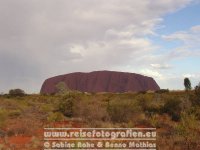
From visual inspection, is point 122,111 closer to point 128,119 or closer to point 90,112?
point 128,119

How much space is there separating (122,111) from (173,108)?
138 inches

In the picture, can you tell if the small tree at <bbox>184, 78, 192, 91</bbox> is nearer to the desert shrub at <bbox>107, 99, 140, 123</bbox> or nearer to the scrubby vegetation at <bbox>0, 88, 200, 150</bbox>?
the scrubby vegetation at <bbox>0, 88, 200, 150</bbox>

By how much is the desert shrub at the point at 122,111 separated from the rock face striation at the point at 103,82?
307 ft

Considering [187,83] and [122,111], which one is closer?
[122,111]

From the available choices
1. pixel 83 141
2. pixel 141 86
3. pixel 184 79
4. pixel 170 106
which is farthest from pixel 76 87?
pixel 83 141

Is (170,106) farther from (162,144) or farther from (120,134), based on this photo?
(162,144)

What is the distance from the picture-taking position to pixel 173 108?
19.2 m

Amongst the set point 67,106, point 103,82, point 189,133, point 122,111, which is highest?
point 103,82

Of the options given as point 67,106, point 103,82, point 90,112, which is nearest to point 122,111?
point 90,112

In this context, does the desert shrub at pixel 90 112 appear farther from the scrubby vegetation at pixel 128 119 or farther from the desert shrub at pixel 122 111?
the desert shrub at pixel 122 111

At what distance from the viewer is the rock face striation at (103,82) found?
11457cm

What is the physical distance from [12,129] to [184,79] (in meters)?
43.1

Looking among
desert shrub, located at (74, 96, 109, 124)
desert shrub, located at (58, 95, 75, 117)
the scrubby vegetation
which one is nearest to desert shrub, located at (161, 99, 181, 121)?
the scrubby vegetation

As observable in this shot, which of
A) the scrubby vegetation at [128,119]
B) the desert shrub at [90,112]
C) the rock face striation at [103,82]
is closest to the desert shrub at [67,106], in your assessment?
the scrubby vegetation at [128,119]
